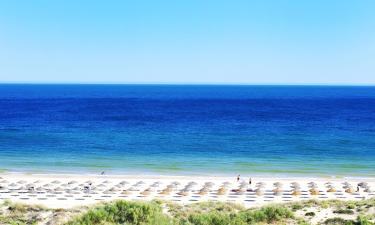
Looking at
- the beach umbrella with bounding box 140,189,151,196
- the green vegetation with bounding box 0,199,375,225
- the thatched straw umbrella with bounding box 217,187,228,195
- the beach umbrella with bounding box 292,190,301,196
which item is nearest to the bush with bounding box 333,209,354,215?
the green vegetation with bounding box 0,199,375,225

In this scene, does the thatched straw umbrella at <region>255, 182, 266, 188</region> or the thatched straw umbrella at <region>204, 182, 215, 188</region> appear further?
the thatched straw umbrella at <region>204, 182, 215, 188</region>

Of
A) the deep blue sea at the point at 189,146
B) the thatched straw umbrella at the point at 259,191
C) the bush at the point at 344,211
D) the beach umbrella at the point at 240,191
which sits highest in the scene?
the bush at the point at 344,211

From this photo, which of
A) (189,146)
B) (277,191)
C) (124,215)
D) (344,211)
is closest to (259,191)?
(277,191)

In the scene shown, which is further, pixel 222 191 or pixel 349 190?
pixel 349 190

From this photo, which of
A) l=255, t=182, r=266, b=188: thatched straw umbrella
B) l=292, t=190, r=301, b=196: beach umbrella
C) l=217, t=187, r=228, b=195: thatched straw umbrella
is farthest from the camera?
l=255, t=182, r=266, b=188: thatched straw umbrella

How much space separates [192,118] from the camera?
99000mm

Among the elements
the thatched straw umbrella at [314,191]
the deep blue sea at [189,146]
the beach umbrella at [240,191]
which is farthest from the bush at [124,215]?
the deep blue sea at [189,146]

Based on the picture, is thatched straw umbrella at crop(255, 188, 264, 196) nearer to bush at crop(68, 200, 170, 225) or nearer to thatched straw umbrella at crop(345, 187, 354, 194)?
thatched straw umbrella at crop(345, 187, 354, 194)

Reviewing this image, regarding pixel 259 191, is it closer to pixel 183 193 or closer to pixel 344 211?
pixel 183 193

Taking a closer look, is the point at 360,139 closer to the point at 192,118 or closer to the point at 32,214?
the point at 192,118

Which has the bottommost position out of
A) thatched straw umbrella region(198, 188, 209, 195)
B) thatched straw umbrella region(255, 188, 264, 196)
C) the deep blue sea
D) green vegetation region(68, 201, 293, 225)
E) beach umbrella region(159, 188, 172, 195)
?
the deep blue sea

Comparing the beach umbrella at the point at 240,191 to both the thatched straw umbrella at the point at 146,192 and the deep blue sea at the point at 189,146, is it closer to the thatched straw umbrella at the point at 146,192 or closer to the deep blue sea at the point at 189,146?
the thatched straw umbrella at the point at 146,192

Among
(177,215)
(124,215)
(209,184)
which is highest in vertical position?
(124,215)

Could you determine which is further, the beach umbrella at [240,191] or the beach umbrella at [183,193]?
the beach umbrella at [240,191]
